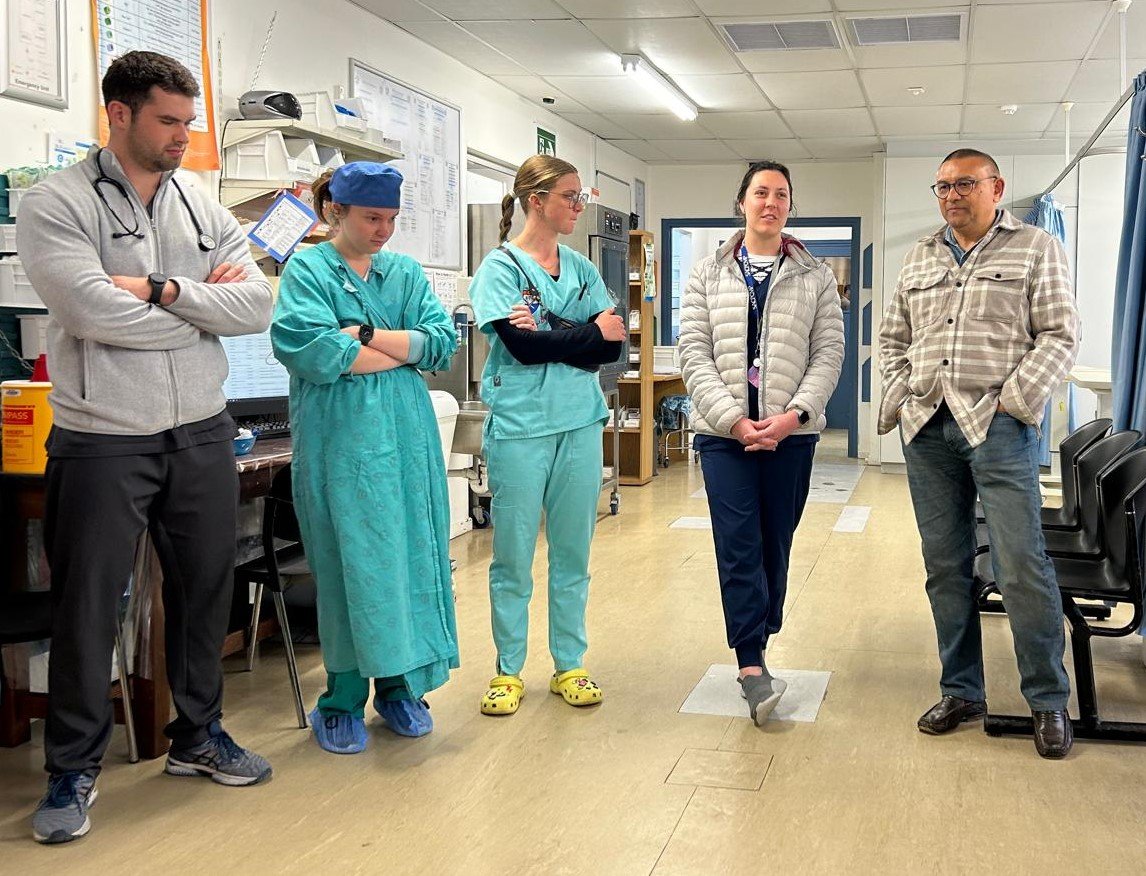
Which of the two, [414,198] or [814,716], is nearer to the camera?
[814,716]

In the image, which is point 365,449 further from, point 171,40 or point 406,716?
A: point 171,40

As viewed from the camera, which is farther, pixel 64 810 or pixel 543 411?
pixel 543 411

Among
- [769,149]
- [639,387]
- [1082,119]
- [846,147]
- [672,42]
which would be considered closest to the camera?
[672,42]

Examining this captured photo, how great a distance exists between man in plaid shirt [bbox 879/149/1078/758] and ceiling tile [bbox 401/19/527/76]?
3515 millimetres

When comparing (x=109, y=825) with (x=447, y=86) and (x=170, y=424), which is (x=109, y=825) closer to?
(x=170, y=424)

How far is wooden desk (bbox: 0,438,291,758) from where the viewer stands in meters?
2.98

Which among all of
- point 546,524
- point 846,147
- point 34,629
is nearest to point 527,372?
point 546,524

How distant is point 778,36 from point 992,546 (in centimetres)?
386

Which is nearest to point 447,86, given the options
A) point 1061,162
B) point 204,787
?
point 204,787

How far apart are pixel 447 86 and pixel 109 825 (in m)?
4.85

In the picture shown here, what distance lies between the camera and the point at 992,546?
119 inches

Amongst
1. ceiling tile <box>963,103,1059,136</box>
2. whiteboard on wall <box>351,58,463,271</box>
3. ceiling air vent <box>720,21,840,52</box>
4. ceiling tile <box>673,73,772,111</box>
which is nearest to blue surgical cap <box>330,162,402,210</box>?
Answer: whiteboard on wall <box>351,58,463,271</box>

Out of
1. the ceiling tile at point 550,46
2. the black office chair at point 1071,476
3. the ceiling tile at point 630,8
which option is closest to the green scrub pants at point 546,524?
the black office chair at point 1071,476

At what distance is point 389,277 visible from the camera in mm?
3072
